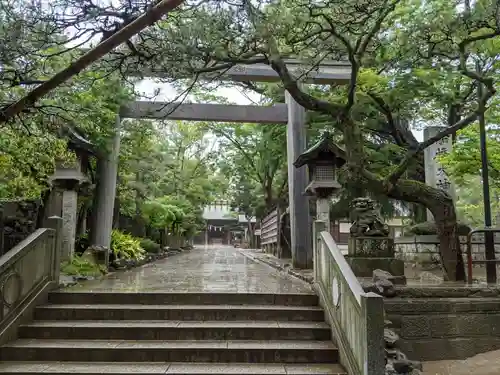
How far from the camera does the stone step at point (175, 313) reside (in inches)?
263

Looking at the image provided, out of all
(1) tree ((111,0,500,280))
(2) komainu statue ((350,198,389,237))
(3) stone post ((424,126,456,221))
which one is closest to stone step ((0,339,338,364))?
(2) komainu statue ((350,198,389,237))

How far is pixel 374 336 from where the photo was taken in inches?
177

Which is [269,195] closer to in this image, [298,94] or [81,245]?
[81,245]

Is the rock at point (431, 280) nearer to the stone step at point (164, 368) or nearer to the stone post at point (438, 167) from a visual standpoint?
the stone post at point (438, 167)

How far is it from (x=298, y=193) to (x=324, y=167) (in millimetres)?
1750

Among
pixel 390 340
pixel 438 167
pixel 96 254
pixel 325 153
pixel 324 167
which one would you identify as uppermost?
pixel 438 167

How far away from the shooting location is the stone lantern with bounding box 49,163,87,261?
10.5m

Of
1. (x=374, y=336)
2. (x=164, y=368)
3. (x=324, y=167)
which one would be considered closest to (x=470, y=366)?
(x=374, y=336)

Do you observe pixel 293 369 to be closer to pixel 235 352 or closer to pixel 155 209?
pixel 235 352

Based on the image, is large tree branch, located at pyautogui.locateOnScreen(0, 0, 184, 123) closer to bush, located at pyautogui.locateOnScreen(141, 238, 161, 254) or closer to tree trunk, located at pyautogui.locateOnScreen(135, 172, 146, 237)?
tree trunk, located at pyautogui.locateOnScreen(135, 172, 146, 237)

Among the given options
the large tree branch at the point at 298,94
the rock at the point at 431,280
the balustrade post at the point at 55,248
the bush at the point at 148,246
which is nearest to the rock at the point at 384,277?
the rock at the point at 431,280

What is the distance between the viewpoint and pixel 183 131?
2945 cm

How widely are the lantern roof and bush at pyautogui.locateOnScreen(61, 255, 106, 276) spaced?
5.75m

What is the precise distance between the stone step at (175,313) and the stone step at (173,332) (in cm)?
38
